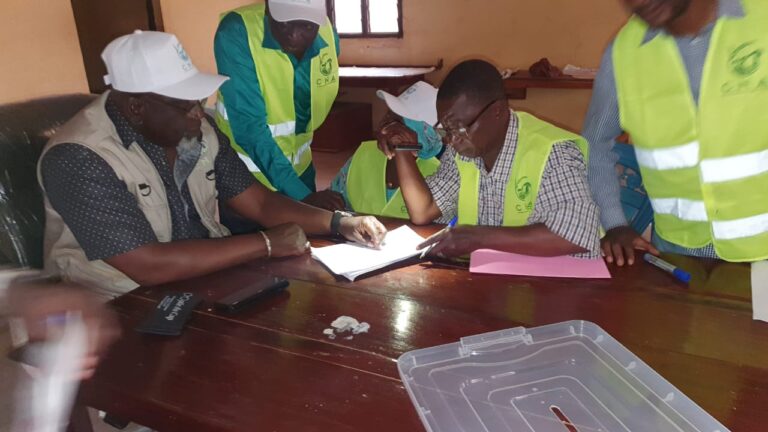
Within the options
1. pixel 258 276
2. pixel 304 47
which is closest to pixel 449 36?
pixel 304 47

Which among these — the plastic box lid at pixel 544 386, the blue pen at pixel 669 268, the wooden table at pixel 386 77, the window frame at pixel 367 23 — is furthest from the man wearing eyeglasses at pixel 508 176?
the window frame at pixel 367 23

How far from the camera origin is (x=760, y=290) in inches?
50.5

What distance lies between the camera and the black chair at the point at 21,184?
5.00 ft

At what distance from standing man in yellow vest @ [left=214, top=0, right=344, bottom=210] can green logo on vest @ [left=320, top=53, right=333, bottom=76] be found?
2cm

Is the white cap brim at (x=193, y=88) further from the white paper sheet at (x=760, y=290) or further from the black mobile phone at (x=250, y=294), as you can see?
the white paper sheet at (x=760, y=290)

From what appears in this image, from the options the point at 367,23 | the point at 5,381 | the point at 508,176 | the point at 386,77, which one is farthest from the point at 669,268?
the point at 367,23

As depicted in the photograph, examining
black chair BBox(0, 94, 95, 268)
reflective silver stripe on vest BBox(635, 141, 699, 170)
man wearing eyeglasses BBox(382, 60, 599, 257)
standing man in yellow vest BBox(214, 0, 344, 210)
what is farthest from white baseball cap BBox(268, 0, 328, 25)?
reflective silver stripe on vest BBox(635, 141, 699, 170)

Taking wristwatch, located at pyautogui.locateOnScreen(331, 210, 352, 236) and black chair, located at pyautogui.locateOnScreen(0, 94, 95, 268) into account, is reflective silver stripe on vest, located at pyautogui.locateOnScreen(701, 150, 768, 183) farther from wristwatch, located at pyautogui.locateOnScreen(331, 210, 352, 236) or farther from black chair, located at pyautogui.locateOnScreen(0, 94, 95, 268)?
black chair, located at pyautogui.locateOnScreen(0, 94, 95, 268)

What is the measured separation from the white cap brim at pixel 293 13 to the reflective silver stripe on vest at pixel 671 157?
127 cm

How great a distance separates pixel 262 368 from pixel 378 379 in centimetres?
23

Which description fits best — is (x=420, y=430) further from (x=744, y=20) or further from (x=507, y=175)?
(x=744, y=20)

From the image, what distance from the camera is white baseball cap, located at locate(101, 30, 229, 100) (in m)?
1.50

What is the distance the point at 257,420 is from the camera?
3.07ft

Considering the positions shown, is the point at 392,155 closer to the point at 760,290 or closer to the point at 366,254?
the point at 366,254
